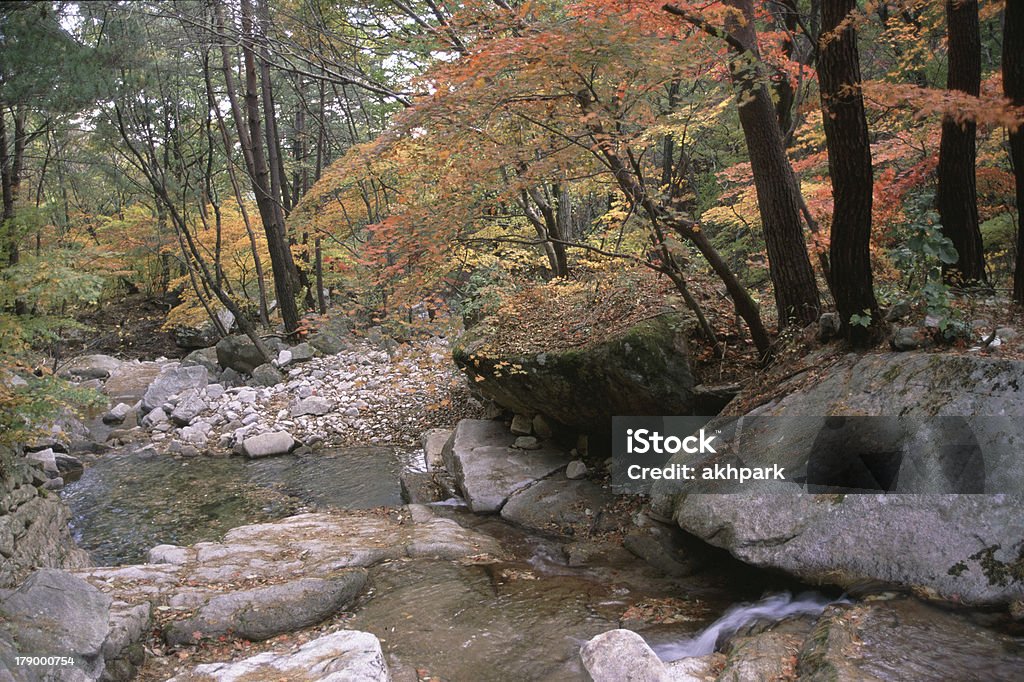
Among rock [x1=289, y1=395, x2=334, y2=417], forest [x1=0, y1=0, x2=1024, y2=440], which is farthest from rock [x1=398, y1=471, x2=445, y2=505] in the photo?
rock [x1=289, y1=395, x2=334, y2=417]

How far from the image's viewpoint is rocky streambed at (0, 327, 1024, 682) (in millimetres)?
3607

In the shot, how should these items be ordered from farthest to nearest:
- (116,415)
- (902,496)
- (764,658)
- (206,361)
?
(206,361), (116,415), (902,496), (764,658)

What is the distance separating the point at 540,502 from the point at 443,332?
333 centimetres

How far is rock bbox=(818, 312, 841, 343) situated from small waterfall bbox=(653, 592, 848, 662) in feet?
8.41

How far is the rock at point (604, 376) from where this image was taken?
21.9 feet

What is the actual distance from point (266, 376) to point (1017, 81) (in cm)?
1294

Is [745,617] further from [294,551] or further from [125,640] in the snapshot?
[125,640]

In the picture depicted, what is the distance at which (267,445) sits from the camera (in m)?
10.8

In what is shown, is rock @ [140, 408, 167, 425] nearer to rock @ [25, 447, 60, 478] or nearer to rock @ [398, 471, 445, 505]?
rock @ [25, 447, 60, 478]

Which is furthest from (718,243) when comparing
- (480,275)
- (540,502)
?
(540,502)

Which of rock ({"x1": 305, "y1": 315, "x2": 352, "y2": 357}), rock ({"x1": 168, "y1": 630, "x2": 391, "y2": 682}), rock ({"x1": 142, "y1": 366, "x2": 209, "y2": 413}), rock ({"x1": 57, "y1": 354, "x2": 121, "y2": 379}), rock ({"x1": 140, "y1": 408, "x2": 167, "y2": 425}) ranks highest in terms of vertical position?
rock ({"x1": 305, "y1": 315, "x2": 352, "y2": 357})

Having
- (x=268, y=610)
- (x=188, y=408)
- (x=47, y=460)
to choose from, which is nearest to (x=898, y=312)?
(x=268, y=610)

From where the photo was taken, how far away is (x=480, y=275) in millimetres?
10422

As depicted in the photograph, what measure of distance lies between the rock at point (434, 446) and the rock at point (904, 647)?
6104mm
